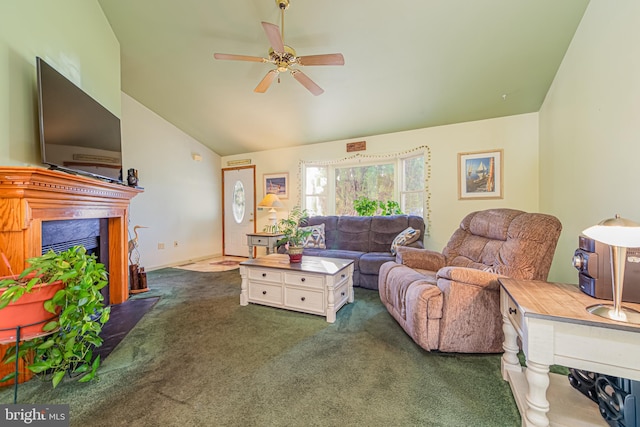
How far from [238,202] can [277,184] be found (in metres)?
1.15

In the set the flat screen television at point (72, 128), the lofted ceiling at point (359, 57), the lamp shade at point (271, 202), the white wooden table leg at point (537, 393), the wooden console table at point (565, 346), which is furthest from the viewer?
the lamp shade at point (271, 202)

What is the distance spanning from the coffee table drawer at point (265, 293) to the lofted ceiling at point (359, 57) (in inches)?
100

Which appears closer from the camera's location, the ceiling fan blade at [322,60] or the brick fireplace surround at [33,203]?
the brick fireplace surround at [33,203]

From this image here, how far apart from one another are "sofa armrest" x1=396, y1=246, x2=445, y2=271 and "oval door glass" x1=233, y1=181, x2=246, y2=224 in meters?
3.96

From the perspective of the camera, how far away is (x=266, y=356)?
5.87 ft

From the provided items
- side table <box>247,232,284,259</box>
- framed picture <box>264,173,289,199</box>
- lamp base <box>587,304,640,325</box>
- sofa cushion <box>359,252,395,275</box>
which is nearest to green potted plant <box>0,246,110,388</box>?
lamp base <box>587,304,640,325</box>

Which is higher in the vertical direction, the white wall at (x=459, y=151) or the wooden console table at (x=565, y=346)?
the white wall at (x=459, y=151)

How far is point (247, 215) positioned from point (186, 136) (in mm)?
1945

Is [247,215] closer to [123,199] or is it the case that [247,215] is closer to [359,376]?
[123,199]

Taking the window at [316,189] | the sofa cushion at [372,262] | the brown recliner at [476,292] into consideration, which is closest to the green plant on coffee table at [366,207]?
the window at [316,189]

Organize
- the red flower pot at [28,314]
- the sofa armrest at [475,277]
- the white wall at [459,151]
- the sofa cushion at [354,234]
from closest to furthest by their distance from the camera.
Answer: the red flower pot at [28,314], the sofa armrest at [475,277], the white wall at [459,151], the sofa cushion at [354,234]

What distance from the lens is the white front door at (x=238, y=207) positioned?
5.54m

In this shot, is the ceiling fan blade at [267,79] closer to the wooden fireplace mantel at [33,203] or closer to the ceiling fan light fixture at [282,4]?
the ceiling fan light fixture at [282,4]

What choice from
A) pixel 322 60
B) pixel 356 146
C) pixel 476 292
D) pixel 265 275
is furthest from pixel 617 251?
pixel 356 146
